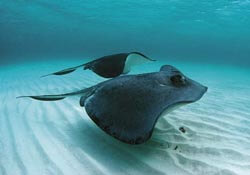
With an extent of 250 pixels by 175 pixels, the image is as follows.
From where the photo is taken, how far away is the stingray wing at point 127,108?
199 centimetres

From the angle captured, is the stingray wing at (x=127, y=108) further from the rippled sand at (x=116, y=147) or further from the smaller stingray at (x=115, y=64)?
the smaller stingray at (x=115, y=64)

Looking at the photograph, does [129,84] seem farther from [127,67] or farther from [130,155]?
[127,67]

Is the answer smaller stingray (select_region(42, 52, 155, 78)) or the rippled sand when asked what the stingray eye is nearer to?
the rippled sand

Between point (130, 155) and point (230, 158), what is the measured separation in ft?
3.48

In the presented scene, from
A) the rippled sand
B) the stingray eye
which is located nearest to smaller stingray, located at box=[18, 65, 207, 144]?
the stingray eye

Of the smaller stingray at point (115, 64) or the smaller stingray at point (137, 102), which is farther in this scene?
the smaller stingray at point (115, 64)

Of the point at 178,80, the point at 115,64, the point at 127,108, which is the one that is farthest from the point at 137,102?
the point at 115,64

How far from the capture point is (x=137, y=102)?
90.1 inches

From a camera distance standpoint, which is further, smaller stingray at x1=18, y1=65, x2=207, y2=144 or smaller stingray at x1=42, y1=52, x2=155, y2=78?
smaller stingray at x1=42, y1=52, x2=155, y2=78

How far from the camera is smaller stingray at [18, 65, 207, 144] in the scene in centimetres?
202

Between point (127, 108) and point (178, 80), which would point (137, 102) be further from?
point (178, 80)

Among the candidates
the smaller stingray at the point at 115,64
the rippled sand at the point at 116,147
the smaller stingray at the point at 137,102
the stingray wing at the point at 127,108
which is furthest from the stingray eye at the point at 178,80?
the smaller stingray at the point at 115,64

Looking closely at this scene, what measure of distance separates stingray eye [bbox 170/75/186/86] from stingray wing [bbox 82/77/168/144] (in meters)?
0.21

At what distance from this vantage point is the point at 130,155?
2521mm
